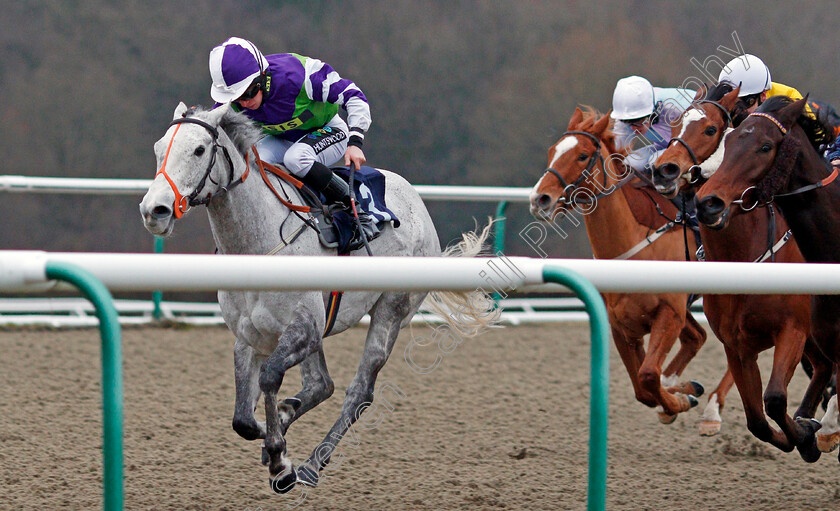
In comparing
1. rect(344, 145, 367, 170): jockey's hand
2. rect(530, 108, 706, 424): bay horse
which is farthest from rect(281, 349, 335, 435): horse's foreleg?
rect(530, 108, 706, 424): bay horse

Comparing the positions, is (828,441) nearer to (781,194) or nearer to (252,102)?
(781,194)

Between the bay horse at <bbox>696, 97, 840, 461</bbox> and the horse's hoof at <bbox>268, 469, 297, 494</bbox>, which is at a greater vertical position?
the bay horse at <bbox>696, 97, 840, 461</bbox>

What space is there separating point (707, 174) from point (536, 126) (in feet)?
15.2

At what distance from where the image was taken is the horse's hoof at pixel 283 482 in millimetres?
2875

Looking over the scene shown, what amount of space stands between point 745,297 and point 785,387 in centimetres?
33

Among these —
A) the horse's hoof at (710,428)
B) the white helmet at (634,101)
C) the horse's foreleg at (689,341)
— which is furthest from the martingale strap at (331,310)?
the horse's foreleg at (689,341)

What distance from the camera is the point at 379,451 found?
12.7 ft

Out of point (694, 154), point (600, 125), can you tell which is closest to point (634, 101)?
point (600, 125)

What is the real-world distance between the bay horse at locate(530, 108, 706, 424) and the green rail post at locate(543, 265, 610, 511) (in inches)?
96.5

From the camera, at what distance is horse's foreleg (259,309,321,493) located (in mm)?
2814

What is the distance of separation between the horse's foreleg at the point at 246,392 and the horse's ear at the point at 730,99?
196 cm

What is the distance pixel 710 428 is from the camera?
167 inches

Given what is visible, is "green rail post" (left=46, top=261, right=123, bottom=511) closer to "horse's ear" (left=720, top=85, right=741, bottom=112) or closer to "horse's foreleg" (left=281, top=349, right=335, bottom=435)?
"horse's foreleg" (left=281, top=349, right=335, bottom=435)

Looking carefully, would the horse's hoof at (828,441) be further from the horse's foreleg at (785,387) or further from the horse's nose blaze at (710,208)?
the horse's nose blaze at (710,208)
